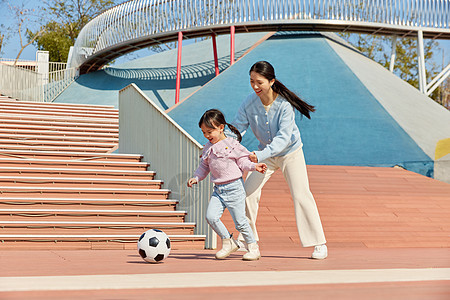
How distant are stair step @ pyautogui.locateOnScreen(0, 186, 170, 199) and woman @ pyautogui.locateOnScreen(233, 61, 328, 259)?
3.96 m

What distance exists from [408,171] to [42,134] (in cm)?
893

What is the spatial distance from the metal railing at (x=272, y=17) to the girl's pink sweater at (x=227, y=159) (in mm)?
15057

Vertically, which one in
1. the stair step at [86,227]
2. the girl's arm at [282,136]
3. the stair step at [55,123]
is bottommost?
the stair step at [86,227]

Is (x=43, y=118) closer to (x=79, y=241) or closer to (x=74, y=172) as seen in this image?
(x=74, y=172)

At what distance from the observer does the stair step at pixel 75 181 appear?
875 centimetres

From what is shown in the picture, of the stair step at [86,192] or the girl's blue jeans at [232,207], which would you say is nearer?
the girl's blue jeans at [232,207]

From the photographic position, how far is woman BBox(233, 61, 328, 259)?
5035 millimetres

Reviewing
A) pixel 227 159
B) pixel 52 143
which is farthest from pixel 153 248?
pixel 52 143

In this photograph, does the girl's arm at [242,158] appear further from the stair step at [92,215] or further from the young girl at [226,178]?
the stair step at [92,215]

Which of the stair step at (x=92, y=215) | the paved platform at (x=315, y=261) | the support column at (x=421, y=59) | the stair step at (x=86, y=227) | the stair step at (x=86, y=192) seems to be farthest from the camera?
the support column at (x=421, y=59)

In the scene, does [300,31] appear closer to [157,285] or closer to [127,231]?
[127,231]

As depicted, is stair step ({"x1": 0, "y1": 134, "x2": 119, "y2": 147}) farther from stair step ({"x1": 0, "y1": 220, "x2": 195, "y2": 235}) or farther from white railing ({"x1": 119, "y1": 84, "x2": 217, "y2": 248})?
stair step ({"x1": 0, "y1": 220, "x2": 195, "y2": 235})

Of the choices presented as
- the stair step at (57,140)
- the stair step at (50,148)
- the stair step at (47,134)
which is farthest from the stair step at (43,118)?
the stair step at (50,148)

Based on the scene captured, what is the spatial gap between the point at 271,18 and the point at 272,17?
5 cm
